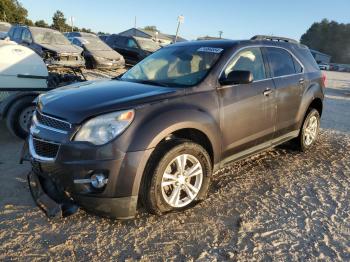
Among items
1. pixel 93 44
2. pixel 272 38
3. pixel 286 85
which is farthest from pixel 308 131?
pixel 93 44

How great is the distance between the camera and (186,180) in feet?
12.3

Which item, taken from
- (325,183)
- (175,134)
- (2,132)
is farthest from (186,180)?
(2,132)

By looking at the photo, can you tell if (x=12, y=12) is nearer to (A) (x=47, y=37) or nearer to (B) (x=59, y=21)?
(B) (x=59, y=21)

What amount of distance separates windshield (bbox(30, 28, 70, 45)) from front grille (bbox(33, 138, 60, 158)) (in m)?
10.8

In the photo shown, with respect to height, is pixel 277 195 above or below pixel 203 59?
below

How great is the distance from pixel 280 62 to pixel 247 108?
4.11ft

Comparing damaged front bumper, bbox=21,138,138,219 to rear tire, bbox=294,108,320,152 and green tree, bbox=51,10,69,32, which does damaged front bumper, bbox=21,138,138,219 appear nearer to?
rear tire, bbox=294,108,320,152

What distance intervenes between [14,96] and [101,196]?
3741mm

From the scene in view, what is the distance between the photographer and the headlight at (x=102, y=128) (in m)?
3.21

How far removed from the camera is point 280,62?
5188 millimetres

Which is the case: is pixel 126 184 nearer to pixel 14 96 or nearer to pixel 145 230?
pixel 145 230

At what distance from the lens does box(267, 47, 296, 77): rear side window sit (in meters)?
5.02

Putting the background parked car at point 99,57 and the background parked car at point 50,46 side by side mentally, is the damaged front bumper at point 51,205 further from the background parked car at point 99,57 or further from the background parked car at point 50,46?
the background parked car at point 99,57

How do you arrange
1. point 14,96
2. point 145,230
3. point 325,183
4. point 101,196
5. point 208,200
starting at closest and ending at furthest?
1. point 101,196
2. point 145,230
3. point 208,200
4. point 325,183
5. point 14,96
